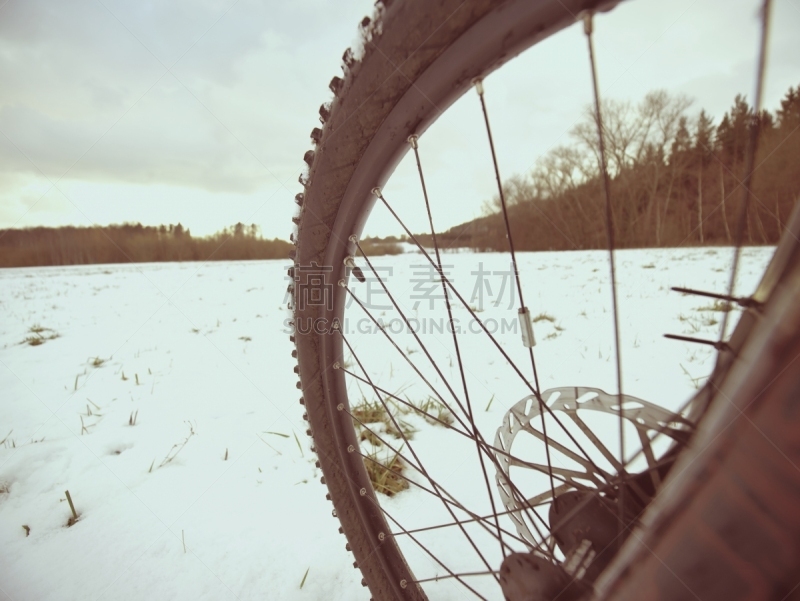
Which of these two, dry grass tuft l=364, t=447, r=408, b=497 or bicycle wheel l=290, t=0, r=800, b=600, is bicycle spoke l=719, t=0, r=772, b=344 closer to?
bicycle wheel l=290, t=0, r=800, b=600

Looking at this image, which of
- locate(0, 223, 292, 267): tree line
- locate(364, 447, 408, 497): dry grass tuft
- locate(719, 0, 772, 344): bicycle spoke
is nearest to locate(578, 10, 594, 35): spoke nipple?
locate(719, 0, 772, 344): bicycle spoke

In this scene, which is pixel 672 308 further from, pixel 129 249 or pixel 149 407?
pixel 129 249

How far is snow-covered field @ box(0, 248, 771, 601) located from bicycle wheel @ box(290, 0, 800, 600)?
10.6 inches

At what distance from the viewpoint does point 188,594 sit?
641 mm

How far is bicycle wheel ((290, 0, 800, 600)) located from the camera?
10.6 inches

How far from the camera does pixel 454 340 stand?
1.52 ft

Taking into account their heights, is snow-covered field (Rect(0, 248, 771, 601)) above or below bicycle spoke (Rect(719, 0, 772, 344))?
below

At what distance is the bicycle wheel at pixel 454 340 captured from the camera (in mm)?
271

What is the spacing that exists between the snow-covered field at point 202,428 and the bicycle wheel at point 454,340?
0.27m

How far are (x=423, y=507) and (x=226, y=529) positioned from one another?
0.44m

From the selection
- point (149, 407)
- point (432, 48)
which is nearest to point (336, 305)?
point (432, 48)

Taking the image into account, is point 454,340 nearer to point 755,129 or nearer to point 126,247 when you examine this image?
point 755,129

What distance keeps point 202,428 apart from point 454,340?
1091 mm

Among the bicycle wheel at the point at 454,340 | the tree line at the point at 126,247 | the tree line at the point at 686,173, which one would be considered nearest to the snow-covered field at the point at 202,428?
the bicycle wheel at the point at 454,340
